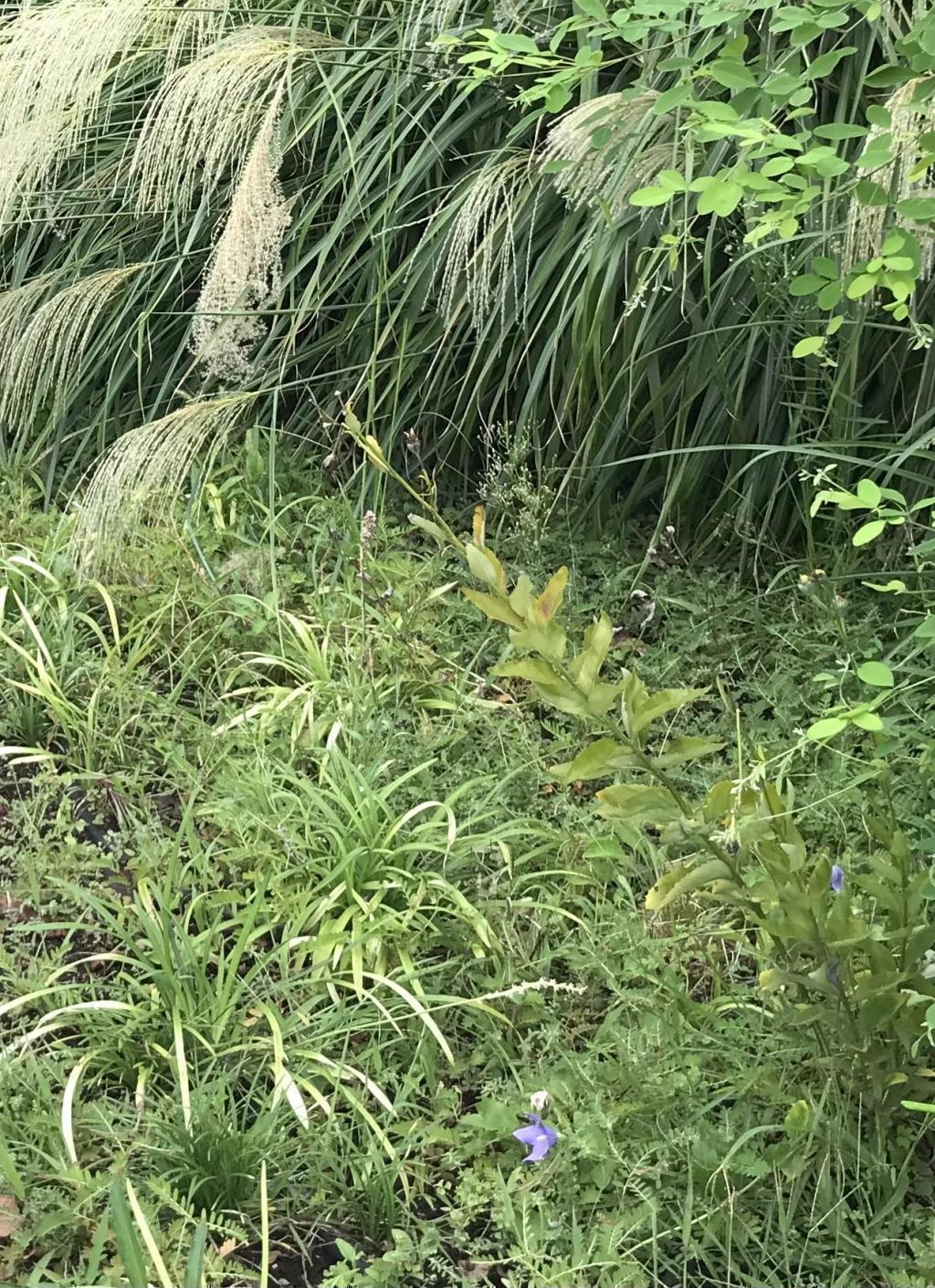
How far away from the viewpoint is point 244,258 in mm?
2287

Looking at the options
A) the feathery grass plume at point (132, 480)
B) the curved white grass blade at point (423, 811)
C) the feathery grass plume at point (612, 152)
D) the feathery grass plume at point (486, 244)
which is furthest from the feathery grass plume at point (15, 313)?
the curved white grass blade at point (423, 811)

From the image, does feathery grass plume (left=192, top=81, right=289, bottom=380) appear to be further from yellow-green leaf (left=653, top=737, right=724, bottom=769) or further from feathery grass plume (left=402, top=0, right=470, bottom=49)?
yellow-green leaf (left=653, top=737, right=724, bottom=769)

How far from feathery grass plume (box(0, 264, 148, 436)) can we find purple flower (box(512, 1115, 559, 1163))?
81.1 inches

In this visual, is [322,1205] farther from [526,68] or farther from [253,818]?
[526,68]

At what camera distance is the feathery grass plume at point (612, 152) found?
6.62ft

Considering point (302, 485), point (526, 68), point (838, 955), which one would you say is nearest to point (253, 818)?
point (838, 955)

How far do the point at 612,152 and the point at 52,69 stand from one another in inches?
48.9

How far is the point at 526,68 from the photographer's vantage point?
8.30 feet

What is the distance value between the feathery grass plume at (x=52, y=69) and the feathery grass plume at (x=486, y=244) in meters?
0.79

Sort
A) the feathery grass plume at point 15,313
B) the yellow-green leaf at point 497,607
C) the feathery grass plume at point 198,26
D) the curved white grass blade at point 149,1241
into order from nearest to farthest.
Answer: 1. the yellow-green leaf at point 497,607
2. the curved white grass blade at point 149,1241
3. the feathery grass plume at point 198,26
4. the feathery grass plume at point 15,313

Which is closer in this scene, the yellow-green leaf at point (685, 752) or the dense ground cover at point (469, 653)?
the yellow-green leaf at point (685, 752)

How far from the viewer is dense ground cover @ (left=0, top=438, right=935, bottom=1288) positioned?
4.55 ft

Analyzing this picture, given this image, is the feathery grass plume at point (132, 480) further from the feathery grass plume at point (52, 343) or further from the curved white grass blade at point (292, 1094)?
the curved white grass blade at point (292, 1094)

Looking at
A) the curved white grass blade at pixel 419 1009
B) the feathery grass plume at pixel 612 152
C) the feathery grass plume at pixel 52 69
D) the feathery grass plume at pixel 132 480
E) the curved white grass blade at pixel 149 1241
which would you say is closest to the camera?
the curved white grass blade at pixel 149 1241
